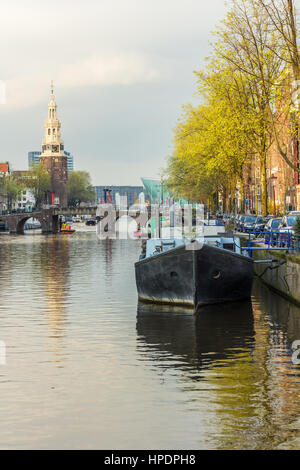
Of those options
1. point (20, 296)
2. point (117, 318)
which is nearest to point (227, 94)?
point (20, 296)

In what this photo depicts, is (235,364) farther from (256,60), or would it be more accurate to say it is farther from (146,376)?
(256,60)

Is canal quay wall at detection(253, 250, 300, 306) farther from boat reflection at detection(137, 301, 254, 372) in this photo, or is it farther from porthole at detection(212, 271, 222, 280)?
porthole at detection(212, 271, 222, 280)

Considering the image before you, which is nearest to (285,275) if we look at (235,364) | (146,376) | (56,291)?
(56,291)

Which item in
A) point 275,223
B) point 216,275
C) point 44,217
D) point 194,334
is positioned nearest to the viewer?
point 194,334

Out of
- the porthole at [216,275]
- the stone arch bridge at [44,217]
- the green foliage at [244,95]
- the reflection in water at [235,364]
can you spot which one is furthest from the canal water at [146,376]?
the stone arch bridge at [44,217]

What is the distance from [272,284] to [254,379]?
1830cm

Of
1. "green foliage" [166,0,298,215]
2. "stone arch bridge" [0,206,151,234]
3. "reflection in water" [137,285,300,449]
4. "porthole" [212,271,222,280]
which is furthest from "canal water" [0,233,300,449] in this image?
"stone arch bridge" [0,206,151,234]

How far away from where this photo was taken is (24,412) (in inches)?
552

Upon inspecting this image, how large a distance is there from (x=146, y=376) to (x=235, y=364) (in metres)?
2.40

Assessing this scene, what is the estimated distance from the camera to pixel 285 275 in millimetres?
30125

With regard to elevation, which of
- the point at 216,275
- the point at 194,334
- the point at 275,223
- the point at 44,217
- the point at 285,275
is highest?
the point at 44,217

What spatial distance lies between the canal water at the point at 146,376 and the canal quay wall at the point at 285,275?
26.1 inches

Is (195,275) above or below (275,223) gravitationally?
below

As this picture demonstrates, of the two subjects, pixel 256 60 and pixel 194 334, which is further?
pixel 256 60
